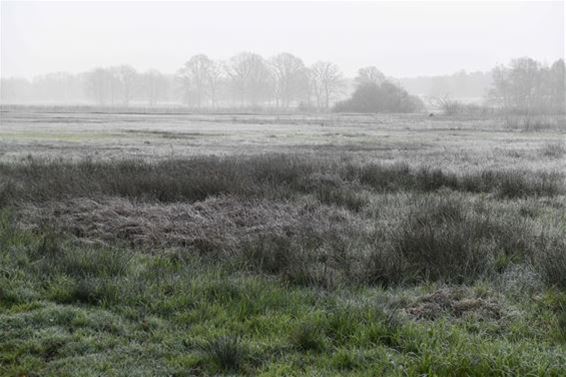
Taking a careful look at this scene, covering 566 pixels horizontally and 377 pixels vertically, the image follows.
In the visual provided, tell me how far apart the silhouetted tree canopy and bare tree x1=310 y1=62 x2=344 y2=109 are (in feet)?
162

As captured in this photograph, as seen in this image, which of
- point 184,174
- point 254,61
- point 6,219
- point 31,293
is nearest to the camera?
point 31,293

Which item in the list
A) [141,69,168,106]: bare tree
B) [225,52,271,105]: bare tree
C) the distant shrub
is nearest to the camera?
the distant shrub

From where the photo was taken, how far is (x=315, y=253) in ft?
22.8

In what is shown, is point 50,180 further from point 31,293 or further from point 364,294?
point 364,294

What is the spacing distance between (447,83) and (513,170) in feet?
630

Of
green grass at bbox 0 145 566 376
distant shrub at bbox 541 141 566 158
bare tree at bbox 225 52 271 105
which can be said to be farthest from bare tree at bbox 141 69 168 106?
green grass at bbox 0 145 566 376

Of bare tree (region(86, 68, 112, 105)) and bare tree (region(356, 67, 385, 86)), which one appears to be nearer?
bare tree (region(356, 67, 385, 86))

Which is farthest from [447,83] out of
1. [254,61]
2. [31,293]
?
[31,293]

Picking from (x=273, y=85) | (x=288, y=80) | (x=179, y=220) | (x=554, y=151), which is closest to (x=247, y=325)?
(x=179, y=220)

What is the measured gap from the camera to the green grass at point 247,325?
400 cm

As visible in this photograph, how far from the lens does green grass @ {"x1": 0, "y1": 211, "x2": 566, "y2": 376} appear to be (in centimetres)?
400

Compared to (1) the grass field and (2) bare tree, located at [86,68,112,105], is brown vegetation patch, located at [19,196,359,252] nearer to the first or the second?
(1) the grass field

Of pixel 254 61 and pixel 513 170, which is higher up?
pixel 254 61

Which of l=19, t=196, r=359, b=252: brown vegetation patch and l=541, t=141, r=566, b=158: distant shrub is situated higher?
l=541, t=141, r=566, b=158: distant shrub
